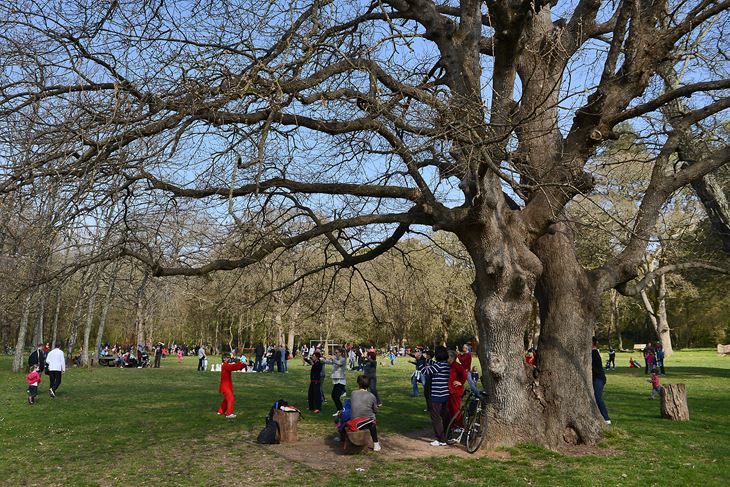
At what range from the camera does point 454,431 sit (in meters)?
11.0

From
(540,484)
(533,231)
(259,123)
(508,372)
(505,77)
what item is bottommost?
(540,484)

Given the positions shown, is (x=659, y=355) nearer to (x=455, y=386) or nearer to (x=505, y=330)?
(x=455, y=386)

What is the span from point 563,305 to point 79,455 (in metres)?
8.06

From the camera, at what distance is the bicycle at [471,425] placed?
984 centimetres

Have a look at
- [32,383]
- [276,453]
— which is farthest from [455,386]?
[32,383]

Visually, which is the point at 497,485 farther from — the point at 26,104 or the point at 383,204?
the point at 26,104

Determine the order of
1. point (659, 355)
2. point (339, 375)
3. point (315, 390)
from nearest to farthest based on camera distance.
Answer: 1. point (339, 375)
2. point (315, 390)
3. point (659, 355)

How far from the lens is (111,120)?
710cm

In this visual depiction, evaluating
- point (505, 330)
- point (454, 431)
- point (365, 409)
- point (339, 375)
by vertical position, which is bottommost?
point (454, 431)

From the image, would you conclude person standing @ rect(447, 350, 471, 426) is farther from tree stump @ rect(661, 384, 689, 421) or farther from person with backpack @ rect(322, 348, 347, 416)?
tree stump @ rect(661, 384, 689, 421)

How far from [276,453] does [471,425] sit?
3.10 meters

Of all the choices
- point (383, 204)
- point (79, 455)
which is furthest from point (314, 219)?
point (79, 455)

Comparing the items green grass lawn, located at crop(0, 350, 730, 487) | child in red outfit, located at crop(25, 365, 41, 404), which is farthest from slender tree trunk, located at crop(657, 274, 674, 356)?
child in red outfit, located at crop(25, 365, 41, 404)

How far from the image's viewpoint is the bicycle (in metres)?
9.84
